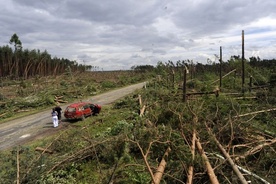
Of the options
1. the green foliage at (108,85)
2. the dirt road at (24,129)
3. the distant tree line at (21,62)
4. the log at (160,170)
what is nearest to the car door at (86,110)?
the dirt road at (24,129)

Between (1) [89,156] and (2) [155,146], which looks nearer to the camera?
(2) [155,146]

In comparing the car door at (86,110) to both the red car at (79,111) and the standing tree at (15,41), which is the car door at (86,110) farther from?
the standing tree at (15,41)

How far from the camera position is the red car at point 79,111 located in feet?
61.0

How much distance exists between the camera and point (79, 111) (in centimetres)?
1867

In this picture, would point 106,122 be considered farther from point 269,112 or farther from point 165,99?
point 269,112

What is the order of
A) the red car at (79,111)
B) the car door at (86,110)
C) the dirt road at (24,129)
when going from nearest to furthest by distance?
1. the dirt road at (24,129)
2. the red car at (79,111)
3. the car door at (86,110)

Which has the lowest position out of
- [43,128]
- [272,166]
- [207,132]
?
[43,128]

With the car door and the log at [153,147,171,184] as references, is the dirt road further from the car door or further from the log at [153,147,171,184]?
the log at [153,147,171,184]

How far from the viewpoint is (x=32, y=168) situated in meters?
6.73

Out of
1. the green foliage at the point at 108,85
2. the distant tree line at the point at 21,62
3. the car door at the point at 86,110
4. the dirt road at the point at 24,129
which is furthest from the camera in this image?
the distant tree line at the point at 21,62

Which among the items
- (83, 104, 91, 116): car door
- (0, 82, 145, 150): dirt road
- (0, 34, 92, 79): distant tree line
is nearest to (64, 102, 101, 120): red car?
(83, 104, 91, 116): car door

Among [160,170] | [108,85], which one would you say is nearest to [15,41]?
[108,85]

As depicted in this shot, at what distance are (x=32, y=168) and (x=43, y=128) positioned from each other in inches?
457

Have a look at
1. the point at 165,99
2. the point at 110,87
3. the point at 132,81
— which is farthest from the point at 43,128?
the point at 132,81
